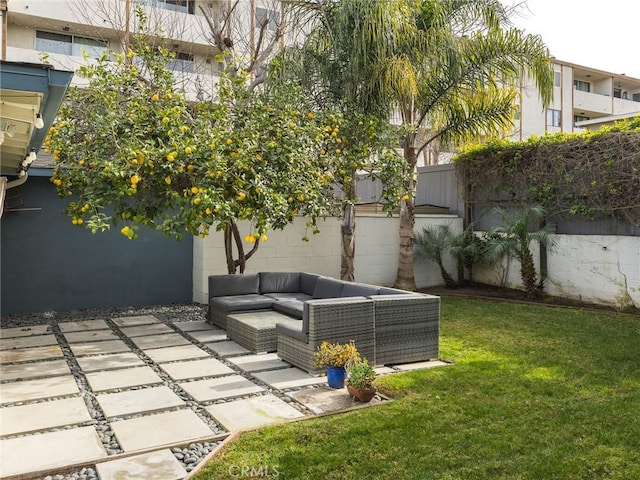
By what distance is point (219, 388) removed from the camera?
4809mm

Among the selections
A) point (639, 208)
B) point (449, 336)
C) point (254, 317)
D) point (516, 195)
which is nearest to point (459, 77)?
point (516, 195)

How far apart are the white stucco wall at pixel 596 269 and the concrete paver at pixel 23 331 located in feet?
28.6

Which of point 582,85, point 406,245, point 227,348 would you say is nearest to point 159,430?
point 227,348

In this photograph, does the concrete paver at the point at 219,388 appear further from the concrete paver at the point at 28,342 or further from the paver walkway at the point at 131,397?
the concrete paver at the point at 28,342

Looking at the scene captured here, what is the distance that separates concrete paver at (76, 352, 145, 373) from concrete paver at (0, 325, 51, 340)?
1729 millimetres

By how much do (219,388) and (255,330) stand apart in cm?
132

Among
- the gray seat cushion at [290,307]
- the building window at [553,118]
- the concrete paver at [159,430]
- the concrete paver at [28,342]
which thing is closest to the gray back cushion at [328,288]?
the gray seat cushion at [290,307]

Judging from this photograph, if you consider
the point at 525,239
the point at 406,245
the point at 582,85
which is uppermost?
the point at 582,85

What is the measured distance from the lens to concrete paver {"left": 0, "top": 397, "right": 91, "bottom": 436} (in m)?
3.84

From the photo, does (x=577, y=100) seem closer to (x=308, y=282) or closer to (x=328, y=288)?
(x=308, y=282)

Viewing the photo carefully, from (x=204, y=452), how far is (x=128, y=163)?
11.3 ft

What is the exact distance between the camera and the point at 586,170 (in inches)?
357

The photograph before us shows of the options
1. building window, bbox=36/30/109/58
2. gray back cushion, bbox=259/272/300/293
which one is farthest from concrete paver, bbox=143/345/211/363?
building window, bbox=36/30/109/58

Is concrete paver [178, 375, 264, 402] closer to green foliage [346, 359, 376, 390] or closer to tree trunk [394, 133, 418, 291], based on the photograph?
green foliage [346, 359, 376, 390]
